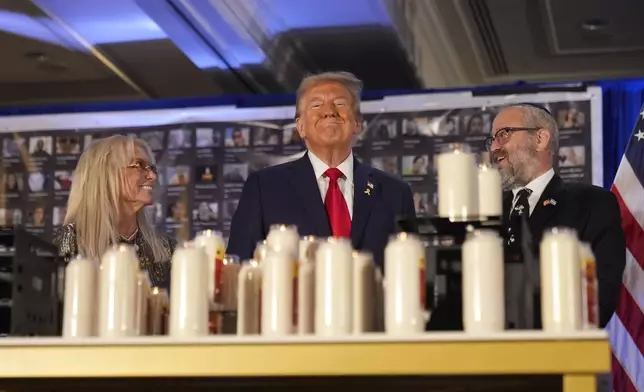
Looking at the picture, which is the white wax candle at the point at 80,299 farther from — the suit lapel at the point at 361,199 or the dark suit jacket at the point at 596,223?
the dark suit jacket at the point at 596,223

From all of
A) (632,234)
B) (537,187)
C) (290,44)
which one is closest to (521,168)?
(537,187)

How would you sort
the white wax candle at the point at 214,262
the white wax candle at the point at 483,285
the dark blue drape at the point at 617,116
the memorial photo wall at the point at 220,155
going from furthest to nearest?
the memorial photo wall at the point at 220,155 → the dark blue drape at the point at 617,116 → the white wax candle at the point at 214,262 → the white wax candle at the point at 483,285

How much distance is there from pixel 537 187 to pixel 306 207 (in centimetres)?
86

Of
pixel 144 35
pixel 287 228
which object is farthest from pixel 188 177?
pixel 287 228

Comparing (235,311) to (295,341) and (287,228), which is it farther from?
(295,341)

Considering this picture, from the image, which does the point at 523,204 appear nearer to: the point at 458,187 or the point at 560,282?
the point at 458,187

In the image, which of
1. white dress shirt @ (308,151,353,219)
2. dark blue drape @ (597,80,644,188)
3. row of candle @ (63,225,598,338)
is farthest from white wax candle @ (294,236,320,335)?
dark blue drape @ (597,80,644,188)

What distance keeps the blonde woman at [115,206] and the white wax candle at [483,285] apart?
1737 millimetres

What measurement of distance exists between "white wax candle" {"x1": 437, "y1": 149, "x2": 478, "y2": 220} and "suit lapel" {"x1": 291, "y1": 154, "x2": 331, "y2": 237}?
105 cm

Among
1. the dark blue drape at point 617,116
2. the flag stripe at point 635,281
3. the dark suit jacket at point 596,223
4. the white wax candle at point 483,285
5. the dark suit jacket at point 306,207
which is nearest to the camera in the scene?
the white wax candle at point 483,285

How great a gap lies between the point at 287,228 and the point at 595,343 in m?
0.68

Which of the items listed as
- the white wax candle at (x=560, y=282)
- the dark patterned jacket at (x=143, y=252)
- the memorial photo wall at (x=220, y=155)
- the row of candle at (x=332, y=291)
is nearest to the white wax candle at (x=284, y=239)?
the row of candle at (x=332, y=291)

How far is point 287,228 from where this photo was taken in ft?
6.42

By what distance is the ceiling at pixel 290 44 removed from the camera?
506 cm
